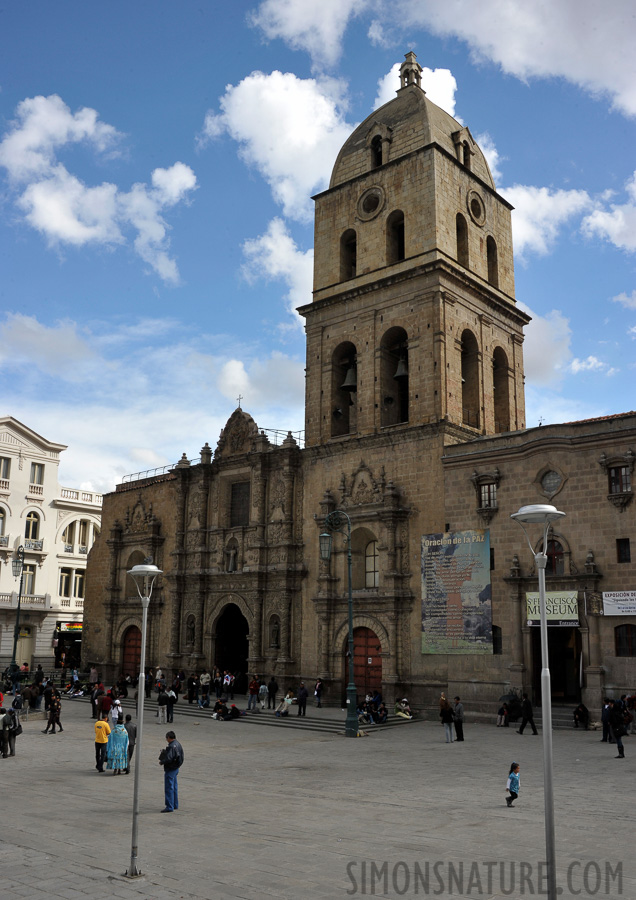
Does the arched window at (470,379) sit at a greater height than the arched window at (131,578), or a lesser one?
greater

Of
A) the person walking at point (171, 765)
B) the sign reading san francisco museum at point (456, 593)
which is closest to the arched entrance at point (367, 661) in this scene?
the sign reading san francisco museum at point (456, 593)

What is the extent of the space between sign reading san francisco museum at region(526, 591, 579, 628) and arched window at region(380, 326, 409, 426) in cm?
1154

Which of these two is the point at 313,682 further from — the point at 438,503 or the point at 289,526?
the point at 438,503

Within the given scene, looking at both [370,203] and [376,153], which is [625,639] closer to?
[370,203]

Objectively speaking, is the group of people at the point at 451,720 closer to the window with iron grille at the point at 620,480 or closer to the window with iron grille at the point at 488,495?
the window with iron grille at the point at 488,495

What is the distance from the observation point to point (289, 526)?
130ft

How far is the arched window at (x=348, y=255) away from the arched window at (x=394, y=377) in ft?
15.6

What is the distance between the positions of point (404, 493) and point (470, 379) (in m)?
7.18

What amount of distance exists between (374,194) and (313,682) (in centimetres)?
2448

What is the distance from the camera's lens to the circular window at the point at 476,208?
134ft

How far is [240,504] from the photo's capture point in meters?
43.8

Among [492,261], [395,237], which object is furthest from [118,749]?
[492,261]

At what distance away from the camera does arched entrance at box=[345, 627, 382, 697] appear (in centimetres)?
3500

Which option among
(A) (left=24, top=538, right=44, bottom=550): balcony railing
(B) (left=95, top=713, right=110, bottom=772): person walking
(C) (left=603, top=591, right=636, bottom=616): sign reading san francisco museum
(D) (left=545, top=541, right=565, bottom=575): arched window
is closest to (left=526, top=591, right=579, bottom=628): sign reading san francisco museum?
(D) (left=545, top=541, right=565, bottom=575): arched window
